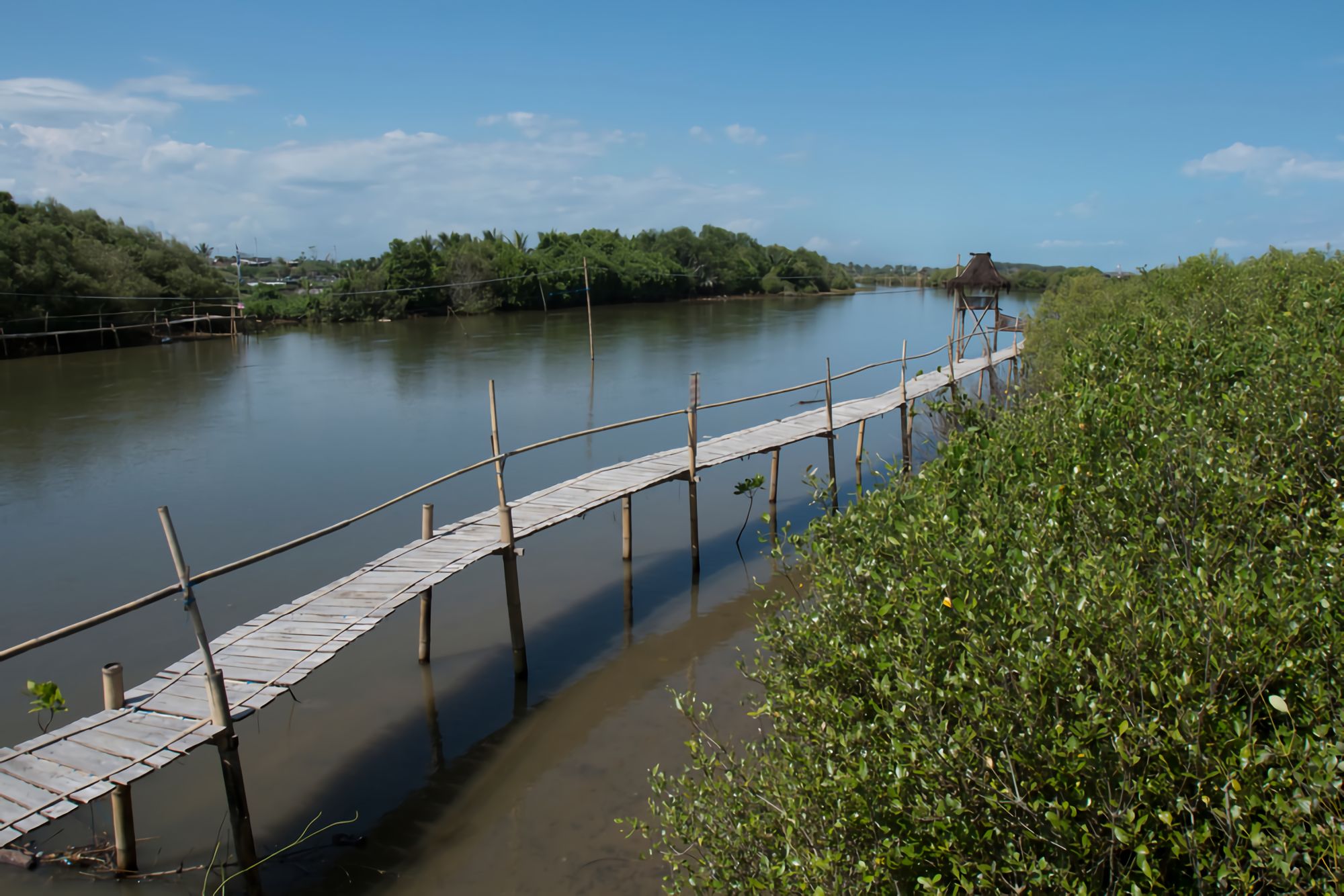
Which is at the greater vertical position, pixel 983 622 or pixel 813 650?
pixel 983 622

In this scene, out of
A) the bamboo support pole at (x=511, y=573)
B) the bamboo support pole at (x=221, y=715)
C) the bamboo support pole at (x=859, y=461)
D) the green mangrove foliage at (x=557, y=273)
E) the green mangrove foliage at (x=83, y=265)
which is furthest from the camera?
the green mangrove foliage at (x=557, y=273)

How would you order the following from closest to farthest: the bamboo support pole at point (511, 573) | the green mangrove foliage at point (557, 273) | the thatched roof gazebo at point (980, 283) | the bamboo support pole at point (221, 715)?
1. the bamboo support pole at point (221, 715)
2. the bamboo support pole at point (511, 573)
3. the thatched roof gazebo at point (980, 283)
4. the green mangrove foliage at point (557, 273)

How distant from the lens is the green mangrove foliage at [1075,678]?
2590 mm

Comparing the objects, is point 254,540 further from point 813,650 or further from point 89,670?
point 813,650

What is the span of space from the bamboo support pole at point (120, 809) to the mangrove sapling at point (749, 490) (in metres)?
6.56

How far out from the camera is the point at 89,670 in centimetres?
808

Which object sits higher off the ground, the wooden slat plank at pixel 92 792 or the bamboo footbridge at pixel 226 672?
the bamboo footbridge at pixel 226 672

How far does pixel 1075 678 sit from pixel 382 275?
4499cm

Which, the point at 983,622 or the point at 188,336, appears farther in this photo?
the point at 188,336

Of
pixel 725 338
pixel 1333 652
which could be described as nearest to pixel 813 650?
pixel 1333 652

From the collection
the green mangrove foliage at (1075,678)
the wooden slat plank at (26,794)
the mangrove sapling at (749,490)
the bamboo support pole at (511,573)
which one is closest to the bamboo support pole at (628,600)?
the bamboo support pole at (511,573)

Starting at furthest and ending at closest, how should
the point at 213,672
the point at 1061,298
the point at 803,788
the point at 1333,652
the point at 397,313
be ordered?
the point at 397,313 < the point at 1061,298 < the point at 213,672 < the point at 803,788 < the point at 1333,652

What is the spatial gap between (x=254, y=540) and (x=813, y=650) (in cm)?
948

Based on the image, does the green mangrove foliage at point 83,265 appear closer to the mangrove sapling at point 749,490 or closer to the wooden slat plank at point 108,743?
the mangrove sapling at point 749,490
